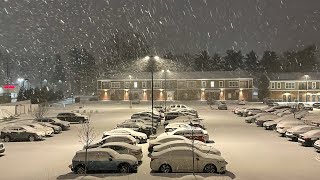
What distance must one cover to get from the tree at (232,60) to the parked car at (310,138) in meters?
106

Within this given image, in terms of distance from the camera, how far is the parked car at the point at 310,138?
2872 centimetres

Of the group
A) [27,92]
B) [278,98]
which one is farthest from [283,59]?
[27,92]

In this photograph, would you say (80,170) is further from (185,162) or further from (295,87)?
(295,87)

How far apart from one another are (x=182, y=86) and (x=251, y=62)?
45236 mm

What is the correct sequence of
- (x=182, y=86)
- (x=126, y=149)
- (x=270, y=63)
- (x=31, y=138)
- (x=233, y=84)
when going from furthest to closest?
(x=270, y=63) < (x=182, y=86) < (x=233, y=84) < (x=31, y=138) < (x=126, y=149)

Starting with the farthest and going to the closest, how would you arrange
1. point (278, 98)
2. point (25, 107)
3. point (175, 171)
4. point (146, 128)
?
point (278, 98) < point (25, 107) < point (146, 128) < point (175, 171)

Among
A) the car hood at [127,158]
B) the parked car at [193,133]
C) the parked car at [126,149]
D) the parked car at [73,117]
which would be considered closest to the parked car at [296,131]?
the parked car at [193,133]

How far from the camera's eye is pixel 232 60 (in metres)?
136

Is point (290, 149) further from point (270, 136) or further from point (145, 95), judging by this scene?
point (145, 95)

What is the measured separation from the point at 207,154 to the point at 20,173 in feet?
28.5

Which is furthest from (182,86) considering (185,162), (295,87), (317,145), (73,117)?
(185,162)

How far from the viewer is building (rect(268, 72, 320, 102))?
93.2 m

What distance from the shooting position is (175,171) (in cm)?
2077

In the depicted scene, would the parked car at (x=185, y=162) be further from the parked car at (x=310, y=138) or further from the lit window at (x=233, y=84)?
the lit window at (x=233, y=84)
